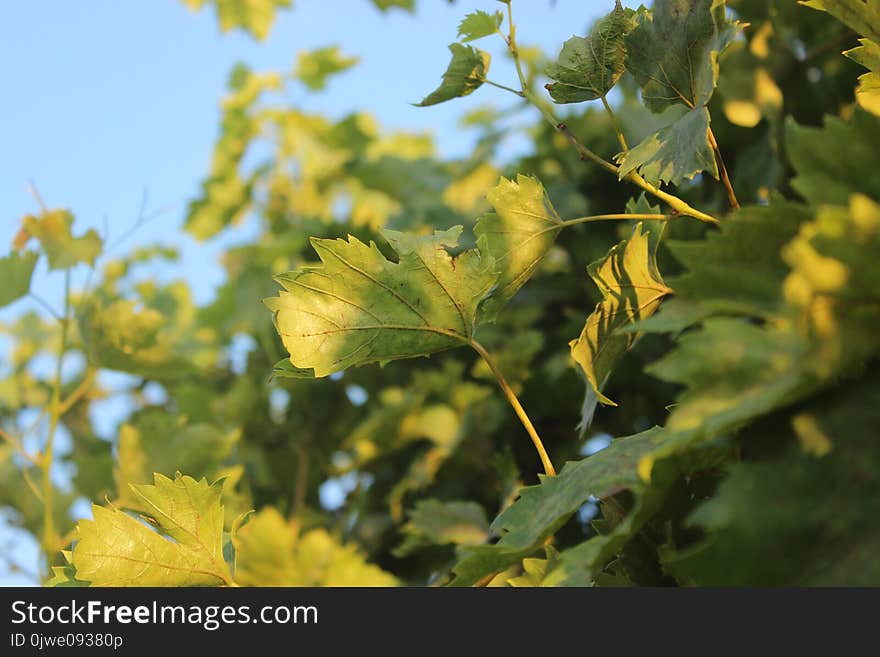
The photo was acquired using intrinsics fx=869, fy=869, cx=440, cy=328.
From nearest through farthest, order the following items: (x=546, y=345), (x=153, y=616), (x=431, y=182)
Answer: (x=153, y=616)
(x=546, y=345)
(x=431, y=182)

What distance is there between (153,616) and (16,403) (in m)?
1.78

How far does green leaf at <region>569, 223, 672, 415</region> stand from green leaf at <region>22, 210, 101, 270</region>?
0.69m

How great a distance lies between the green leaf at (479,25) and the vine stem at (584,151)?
11mm

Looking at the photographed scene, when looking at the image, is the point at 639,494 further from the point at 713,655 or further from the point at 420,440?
the point at 420,440

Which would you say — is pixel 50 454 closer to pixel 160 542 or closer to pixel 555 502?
pixel 160 542

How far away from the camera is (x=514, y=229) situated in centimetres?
62

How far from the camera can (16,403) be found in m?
2.09

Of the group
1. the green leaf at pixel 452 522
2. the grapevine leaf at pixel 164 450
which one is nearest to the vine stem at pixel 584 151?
the green leaf at pixel 452 522

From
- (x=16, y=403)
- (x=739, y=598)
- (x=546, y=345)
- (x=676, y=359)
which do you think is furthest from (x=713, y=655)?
(x=16, y=403)

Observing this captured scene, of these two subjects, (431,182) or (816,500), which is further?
(431,182)

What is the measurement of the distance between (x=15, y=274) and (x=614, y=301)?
26.9 inches

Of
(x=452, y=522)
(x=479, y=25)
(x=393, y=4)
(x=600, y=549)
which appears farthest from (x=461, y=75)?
(x=393, y=4)

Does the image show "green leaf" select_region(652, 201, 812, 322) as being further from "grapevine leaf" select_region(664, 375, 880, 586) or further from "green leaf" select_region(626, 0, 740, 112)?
"green leaf" select_region(626, 0, 740, 112)

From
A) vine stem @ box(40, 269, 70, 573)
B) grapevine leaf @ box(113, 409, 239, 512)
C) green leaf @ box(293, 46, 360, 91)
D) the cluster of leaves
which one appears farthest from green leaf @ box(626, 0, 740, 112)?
green leaf @ box(293, 46, 360, 91)
